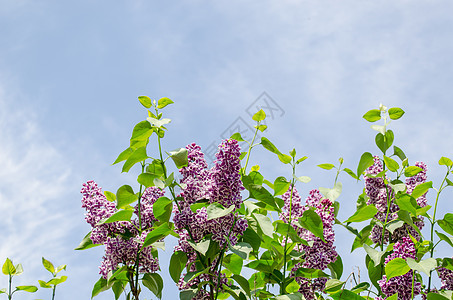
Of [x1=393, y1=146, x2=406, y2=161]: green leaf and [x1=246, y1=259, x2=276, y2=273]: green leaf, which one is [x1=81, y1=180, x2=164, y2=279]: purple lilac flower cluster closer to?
[x1=246, y1=259, x2=276, y2=273]: green leaf

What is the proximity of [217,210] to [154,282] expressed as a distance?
567mm

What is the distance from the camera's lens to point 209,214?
6.14 feet

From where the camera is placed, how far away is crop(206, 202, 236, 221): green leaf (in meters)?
1.86

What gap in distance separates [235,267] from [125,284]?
1.84ft

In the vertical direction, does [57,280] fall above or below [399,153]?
below

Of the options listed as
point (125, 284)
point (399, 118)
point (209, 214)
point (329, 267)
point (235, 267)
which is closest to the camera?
point (209, 214)

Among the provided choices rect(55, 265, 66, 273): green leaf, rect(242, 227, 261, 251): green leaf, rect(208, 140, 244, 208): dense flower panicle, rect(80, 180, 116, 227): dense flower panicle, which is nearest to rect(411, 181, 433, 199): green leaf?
rect(242, 227, 261, 251): green leaf

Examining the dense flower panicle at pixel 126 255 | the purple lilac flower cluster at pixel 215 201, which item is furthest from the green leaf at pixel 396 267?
the dense flower panicle at pixel 126 255

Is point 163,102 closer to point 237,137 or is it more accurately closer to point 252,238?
point 237,137

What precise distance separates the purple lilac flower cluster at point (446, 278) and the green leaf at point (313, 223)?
835 mm

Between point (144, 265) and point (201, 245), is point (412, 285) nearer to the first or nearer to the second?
point (201, 245)

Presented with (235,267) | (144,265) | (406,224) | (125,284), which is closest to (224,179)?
(235,267)

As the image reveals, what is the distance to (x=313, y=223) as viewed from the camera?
7.23ft

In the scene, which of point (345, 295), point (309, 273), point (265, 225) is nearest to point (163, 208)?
point (265, 225)
